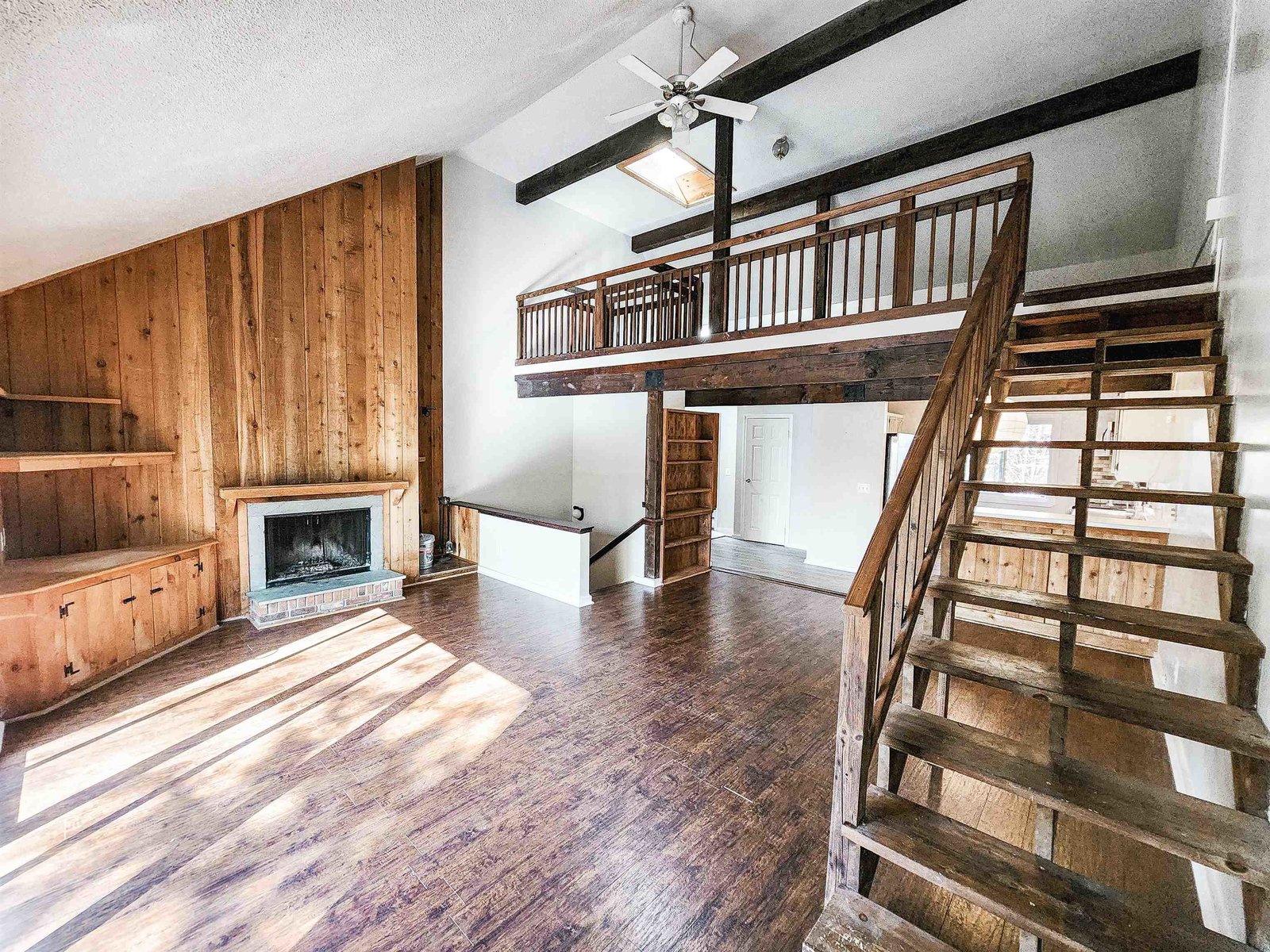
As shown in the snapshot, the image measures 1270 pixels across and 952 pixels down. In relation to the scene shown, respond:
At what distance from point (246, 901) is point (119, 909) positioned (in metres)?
0.39

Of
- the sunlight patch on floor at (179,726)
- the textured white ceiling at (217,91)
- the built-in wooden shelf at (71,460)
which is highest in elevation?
the textured white ceiling at (217,91)

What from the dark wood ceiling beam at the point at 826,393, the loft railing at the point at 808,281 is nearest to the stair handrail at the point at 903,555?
the loft railing at the point at 808,281

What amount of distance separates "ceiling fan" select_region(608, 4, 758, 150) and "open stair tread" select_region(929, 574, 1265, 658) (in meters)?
3.53

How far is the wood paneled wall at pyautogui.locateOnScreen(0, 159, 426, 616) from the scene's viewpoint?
3.54 meters

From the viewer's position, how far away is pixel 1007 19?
365cm

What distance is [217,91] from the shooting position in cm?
180

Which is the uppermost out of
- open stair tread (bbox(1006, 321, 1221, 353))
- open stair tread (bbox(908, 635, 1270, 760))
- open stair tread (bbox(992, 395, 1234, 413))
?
open stair tread (bbox(1006, 321, 1221, 353))

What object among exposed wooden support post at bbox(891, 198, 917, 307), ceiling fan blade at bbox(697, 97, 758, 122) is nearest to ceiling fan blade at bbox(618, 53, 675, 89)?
ceiling fan blade at bbox(697, 97, 758, 122)

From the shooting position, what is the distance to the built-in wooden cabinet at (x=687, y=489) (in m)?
6.11

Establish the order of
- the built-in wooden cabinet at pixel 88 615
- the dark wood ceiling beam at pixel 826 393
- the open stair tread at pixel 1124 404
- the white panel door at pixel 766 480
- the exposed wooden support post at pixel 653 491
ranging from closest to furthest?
the open stair tread at pixel 1124 404 → the built-in wooden cabinet at pixel 88 615 → the dark wood ceiling beam at pixel 826 393 → the exposed wooden support post at pixel 653 491 → the white panel door at pixel 766 480

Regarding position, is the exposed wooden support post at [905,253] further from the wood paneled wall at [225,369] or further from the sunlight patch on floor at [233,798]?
the wood paneled wall at [225,369]

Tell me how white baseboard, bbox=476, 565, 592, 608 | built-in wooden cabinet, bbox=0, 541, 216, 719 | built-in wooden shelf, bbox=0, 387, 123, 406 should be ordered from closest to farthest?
built-in wooden cabinet, bbox=0, 541, 216, 719 < built-in wooden shelf, bbox=0, 387, 123, 406 < white baseboard, bbox=476, 565, 592, 608

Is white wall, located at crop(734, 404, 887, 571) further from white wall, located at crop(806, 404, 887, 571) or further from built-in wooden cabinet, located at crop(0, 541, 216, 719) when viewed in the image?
built-in wooden cabinet, located at crop(0, 541, 216, 719)

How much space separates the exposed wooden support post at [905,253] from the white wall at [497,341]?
185 inches
